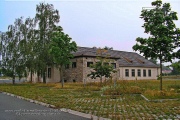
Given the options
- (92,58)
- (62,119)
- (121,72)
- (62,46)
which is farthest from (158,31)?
(121,72)

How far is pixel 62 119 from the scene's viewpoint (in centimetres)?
681

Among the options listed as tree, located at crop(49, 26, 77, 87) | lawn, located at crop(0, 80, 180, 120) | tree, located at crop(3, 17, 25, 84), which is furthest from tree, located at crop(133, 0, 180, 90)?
tree, located at crop(3, 17, 25, 84)

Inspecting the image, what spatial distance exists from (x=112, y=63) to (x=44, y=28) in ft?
39.8

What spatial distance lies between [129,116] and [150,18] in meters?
8.63

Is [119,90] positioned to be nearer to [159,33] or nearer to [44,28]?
[159,33]

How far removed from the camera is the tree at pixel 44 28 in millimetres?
31266

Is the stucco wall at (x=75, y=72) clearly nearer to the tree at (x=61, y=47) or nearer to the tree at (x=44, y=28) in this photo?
the tree at (x=44, y=28)

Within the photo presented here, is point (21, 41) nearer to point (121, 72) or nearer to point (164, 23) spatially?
point (121, 72)

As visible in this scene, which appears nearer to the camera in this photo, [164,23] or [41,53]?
[164,23]

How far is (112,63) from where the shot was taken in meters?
35.7

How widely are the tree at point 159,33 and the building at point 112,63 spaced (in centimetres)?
1153

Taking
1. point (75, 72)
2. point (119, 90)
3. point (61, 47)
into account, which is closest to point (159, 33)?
point (119, 90)

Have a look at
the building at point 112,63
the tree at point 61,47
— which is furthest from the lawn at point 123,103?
the building at point 112,63

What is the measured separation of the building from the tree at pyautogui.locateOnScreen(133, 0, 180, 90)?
11.5 meters
